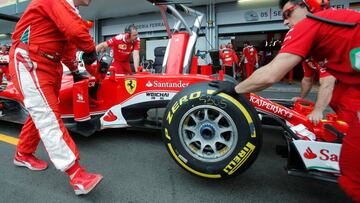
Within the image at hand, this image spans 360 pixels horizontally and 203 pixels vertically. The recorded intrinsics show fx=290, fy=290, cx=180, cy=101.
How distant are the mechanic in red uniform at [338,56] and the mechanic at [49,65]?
136 centimetres

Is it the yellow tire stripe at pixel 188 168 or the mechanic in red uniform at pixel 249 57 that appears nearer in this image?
the yellow tire stripe at pixel 188 168

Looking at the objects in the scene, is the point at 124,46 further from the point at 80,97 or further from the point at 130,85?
the point at 80,97

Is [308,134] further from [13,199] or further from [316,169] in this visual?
[13,199]

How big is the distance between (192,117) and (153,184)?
2.11 feet

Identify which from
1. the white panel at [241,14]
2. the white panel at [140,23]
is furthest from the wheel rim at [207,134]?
the white panel at [140,23]

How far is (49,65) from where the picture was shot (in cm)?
232

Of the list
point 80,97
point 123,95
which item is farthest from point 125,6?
point 80,97

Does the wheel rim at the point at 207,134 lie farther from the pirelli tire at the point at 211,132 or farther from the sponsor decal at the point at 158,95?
the sponsor decal at the point at 158,95

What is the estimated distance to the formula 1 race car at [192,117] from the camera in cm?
193

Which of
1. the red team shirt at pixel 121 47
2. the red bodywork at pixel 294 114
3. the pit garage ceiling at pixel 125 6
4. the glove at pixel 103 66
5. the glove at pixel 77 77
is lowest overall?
the red bodywork at pixel 294 114

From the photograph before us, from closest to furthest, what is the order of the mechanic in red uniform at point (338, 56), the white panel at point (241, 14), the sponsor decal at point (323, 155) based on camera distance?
the mechanic in red uniform at point (338, 56), the sponsor decal at point (323, 155), the white panel at point (241, 14)

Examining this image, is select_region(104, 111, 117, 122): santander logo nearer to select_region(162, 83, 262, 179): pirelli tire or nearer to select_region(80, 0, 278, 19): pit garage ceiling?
select_region(162, 83, 262, 179): pirelli tire

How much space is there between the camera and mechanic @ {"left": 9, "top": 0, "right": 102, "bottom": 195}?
2.11 meters

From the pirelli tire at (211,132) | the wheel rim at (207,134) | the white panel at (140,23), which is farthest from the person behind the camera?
the white panel at (140,23)
